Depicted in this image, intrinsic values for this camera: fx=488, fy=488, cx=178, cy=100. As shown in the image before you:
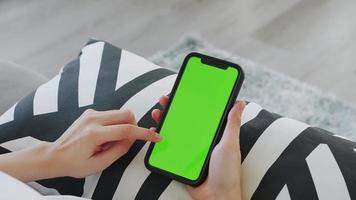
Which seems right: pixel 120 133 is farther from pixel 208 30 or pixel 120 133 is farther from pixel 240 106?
pixel 208 30

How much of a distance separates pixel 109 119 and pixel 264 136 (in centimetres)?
23

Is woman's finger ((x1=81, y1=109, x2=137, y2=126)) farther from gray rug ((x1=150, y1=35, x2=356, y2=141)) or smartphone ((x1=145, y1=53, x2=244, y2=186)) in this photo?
gray rug ((x1=150, y1=35, x2=356, y2=141))

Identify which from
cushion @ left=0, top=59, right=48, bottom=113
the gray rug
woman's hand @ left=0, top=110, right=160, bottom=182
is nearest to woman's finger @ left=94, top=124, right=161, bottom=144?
woman's hand @ left=0, top=110, right=160, bottom=182

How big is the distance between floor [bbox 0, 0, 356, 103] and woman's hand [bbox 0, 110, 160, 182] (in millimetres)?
1019

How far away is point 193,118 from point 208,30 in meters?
1.16

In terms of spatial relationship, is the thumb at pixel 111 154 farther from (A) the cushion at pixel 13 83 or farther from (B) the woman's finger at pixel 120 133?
(A) the cushion at pixel 13 83

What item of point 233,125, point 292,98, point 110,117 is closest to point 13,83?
point 110,117

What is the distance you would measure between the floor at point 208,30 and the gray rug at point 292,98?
0.16ft

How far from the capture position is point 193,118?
2.44ft

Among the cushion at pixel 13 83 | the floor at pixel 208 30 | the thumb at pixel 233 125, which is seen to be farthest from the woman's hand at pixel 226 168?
the floor at pixel 208 30

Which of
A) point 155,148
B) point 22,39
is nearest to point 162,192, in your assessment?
point 155,148

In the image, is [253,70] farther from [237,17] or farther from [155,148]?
[155,148]

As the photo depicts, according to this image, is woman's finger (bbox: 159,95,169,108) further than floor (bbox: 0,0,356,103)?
No

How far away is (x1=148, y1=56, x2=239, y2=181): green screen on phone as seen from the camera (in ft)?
2.35
